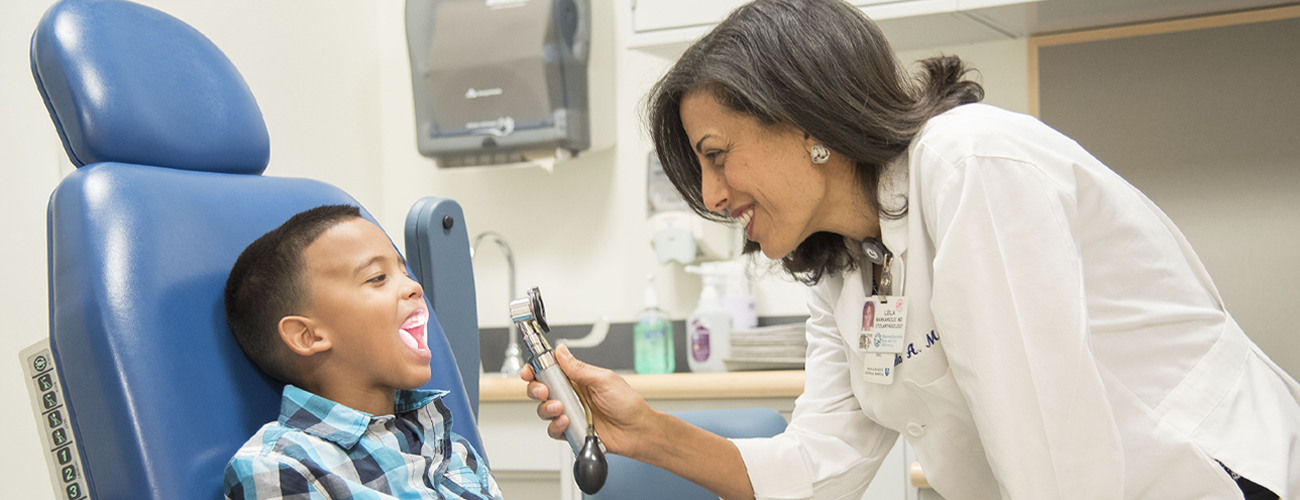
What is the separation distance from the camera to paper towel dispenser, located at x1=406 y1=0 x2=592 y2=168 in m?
2.40

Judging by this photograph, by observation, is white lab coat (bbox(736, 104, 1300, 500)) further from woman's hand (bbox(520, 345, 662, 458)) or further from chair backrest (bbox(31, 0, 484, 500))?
chair backrest (bbox(31, 0, 484, 500))

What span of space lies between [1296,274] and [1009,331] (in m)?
1.52

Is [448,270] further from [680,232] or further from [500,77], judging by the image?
[500,77]

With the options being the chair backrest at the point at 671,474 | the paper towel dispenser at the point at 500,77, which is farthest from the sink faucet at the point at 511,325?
the chair backrest at the point at 671,474

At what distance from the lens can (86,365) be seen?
879 mm

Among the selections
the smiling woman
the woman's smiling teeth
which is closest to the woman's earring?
the smiling woman

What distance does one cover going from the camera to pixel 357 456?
997 millimetres

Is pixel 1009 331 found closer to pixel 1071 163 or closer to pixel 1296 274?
pixel 1071 163

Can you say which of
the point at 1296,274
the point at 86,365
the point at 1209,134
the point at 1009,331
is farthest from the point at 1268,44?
the point at 86,365

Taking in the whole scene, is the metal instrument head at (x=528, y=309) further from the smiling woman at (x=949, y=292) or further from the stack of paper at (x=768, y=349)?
the stack of paper at (x=768, y=349)

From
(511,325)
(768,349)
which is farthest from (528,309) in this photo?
(511,325)

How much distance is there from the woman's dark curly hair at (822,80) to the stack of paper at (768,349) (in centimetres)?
98

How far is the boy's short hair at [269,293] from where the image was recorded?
102cm

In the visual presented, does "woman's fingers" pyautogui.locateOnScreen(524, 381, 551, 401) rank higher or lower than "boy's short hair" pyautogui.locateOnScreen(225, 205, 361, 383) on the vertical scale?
lower
